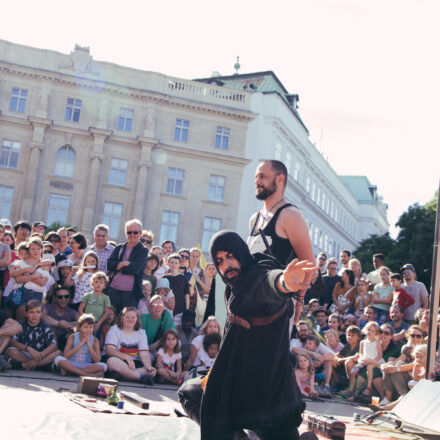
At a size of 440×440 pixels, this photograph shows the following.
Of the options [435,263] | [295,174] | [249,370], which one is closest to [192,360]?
[435,263]

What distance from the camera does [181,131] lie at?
125 feet

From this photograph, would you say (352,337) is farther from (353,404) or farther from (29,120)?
(29,120)

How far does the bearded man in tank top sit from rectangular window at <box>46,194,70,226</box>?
1284 inches

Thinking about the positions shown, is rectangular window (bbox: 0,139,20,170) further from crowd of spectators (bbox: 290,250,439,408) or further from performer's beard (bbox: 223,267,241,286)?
performer's beard (bbox: 223,267,241,286)

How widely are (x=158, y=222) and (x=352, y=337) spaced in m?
26.0

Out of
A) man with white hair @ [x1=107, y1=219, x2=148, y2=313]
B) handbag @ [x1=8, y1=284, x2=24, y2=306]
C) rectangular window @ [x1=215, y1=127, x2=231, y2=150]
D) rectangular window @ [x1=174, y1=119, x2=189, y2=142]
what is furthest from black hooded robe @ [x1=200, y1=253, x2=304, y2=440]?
rectangular window @ [x1=215, y1=127, x2=231, y2=150]

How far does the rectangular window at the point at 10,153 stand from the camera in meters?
35.3

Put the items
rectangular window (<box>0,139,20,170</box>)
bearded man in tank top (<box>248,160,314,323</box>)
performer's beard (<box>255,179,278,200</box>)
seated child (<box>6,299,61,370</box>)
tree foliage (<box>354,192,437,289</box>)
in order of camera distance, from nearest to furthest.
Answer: bearded man in tank top (<box>248,160,314,323</box>) < performer's beard (<box>255,179,278,200</box>) < seated child (<box>6,299,61,370</box>) < rectangular window (<box>0,139,20,170</box>) < tree foliage (<box>354,192,437,289</box>)

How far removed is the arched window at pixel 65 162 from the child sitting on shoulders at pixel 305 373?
92.2 ft

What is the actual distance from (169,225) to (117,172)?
464 centimetres

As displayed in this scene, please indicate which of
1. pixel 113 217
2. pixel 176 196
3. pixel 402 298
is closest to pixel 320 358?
pixel 402 298

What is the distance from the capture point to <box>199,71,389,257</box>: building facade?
38.7 meters

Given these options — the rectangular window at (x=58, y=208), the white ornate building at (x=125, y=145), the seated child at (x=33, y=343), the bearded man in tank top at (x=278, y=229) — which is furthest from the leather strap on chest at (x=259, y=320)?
the rectangular window at (x=58, y=208)

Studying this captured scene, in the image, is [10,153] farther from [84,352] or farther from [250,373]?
[250,373]
